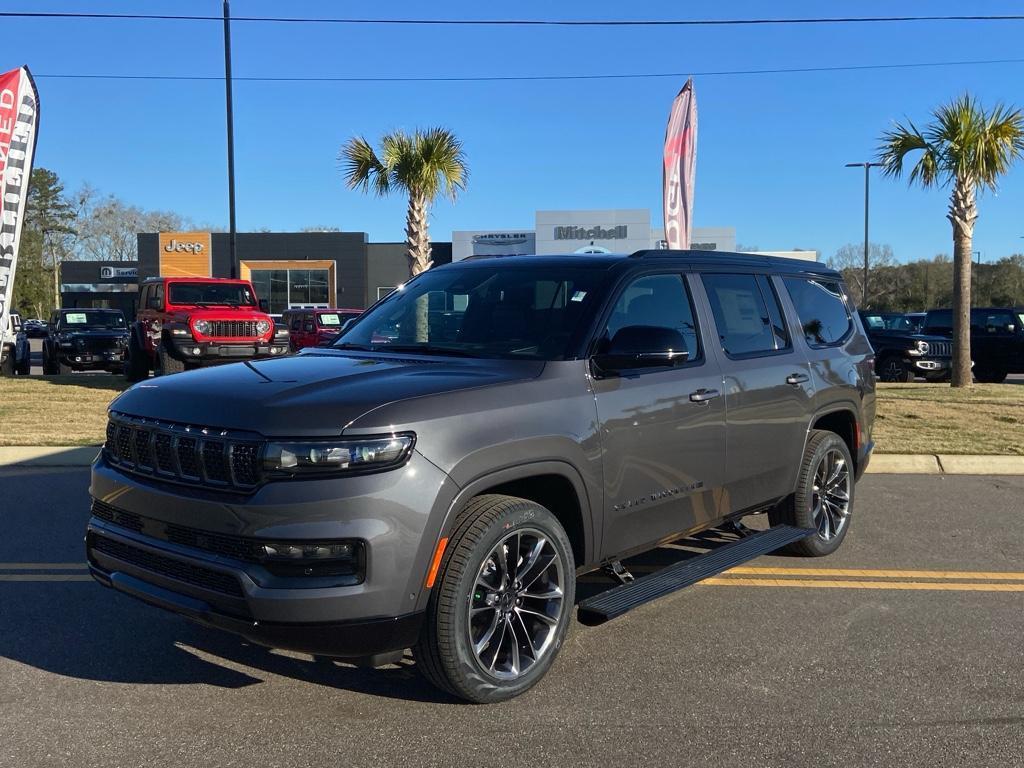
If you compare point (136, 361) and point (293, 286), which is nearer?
point (136, 361)

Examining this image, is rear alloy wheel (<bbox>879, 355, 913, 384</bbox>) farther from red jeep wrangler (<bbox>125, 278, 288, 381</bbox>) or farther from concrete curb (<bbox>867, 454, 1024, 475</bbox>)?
red jeep wrangler (<bbox>125, 278, 288, 381</bbox>)

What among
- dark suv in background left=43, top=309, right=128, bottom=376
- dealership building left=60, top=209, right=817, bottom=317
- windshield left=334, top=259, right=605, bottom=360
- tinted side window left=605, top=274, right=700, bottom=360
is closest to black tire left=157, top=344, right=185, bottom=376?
dark suv in background left=43, top=309, right=128, bottom=376

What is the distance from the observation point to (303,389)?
3535 millimetres

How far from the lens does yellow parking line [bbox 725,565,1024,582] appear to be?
551cm

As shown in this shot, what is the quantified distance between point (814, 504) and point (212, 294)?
15.2m

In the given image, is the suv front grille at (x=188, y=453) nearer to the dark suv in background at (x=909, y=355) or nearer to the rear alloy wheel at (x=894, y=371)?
the dark suv in background at (x=909, y=355)

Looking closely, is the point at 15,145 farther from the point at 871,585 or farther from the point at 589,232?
the point at 589,232

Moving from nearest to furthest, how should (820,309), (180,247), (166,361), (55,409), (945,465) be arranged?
(820,309) < (945,465) < (55,409) < (166,361) < (180,247)

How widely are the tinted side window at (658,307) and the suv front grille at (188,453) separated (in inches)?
72.8

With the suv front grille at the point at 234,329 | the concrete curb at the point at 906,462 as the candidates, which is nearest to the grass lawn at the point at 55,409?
the concrete curb at the point at 906,462

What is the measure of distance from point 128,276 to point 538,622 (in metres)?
71.3

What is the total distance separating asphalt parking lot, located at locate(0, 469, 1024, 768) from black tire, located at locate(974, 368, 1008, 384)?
1810 cm

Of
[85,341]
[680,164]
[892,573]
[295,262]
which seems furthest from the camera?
[295,262]

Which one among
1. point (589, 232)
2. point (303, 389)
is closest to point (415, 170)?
point (303, 389)
